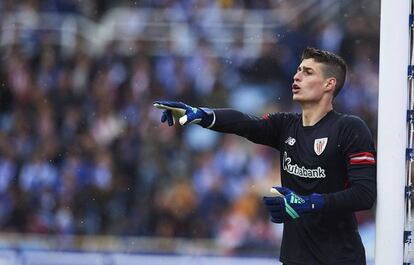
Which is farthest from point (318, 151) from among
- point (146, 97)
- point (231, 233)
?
point (146, 97)

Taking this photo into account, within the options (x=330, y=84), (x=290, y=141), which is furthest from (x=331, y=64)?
(x=290, y=141)

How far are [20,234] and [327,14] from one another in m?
3.42

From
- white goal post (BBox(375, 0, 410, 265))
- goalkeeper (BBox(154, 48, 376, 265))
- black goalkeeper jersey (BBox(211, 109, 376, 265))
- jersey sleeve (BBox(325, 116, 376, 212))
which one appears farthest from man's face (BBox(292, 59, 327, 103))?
white goal post (BBox(375, 0, 410, 265))

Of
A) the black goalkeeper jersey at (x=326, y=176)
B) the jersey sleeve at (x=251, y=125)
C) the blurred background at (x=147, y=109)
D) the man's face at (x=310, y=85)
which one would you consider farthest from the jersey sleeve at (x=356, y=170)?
the blurred background at (x=147, y=109)

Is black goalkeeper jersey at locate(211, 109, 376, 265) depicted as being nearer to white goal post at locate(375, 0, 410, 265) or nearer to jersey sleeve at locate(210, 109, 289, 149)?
jersey sleeve at locate(210, 109, 289, 149)

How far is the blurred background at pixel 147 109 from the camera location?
7.29m

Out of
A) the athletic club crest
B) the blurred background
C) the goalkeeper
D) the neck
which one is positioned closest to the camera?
the goalkeeper

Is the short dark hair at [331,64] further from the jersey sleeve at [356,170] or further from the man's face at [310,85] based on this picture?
the jersey sleeve at [356,170]

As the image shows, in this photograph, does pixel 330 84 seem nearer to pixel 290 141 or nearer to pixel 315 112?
A: pixel 315 112

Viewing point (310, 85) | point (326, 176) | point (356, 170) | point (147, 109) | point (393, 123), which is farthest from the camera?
point (147, 109)

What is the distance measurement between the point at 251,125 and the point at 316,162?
369 millimetres

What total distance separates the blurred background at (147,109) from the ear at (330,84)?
12.2 feet

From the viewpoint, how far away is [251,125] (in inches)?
142

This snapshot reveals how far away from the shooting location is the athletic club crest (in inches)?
133
